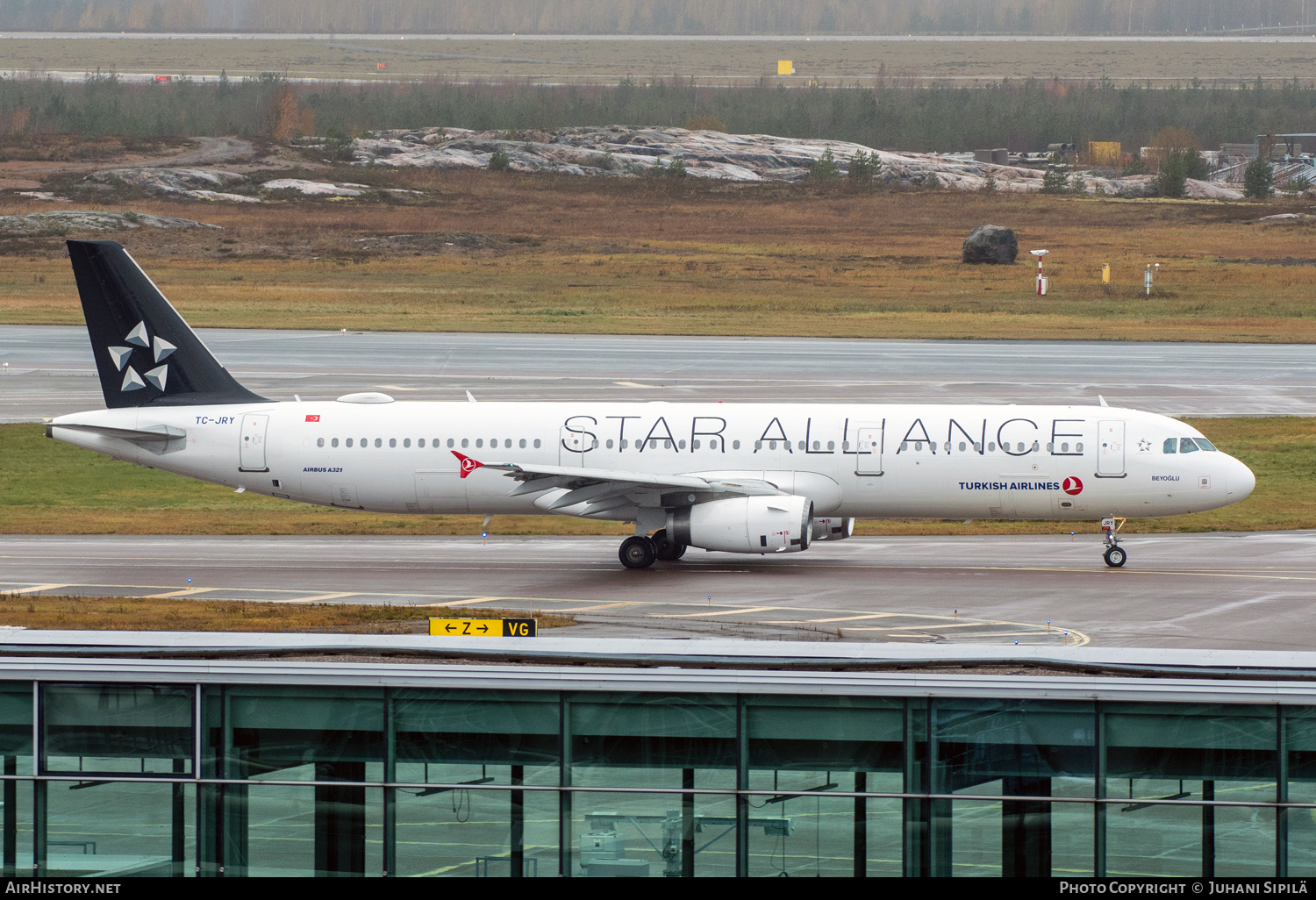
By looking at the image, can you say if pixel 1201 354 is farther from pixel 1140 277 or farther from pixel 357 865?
pixel 357 865

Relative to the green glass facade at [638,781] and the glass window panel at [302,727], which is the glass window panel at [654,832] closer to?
the green glass facade at [638,781]

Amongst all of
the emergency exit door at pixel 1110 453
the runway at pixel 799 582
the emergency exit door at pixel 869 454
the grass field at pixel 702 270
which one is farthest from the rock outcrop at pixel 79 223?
the emergency exit door at pixel 1110 453

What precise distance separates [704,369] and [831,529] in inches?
1533

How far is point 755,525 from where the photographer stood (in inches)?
1603

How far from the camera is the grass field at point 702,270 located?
359ft

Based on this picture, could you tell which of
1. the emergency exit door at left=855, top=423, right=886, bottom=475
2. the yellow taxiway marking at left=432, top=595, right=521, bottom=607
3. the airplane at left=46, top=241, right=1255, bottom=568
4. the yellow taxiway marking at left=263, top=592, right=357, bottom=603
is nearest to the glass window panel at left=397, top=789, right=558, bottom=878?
the yellow taxiway marking at left=432, top=595, right=521, bottom=607

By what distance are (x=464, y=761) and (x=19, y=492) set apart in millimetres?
48531

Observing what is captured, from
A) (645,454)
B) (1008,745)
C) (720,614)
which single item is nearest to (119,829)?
(1008,745)

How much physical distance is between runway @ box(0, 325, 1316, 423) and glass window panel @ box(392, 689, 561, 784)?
190 ft

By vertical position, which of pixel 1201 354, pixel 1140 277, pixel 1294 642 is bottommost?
pixel 1294 642

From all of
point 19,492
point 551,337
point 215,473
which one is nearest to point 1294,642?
point 215,473

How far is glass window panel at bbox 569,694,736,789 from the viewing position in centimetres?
1410

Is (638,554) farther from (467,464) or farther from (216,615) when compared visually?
(216,615)

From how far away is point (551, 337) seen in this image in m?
98.6
